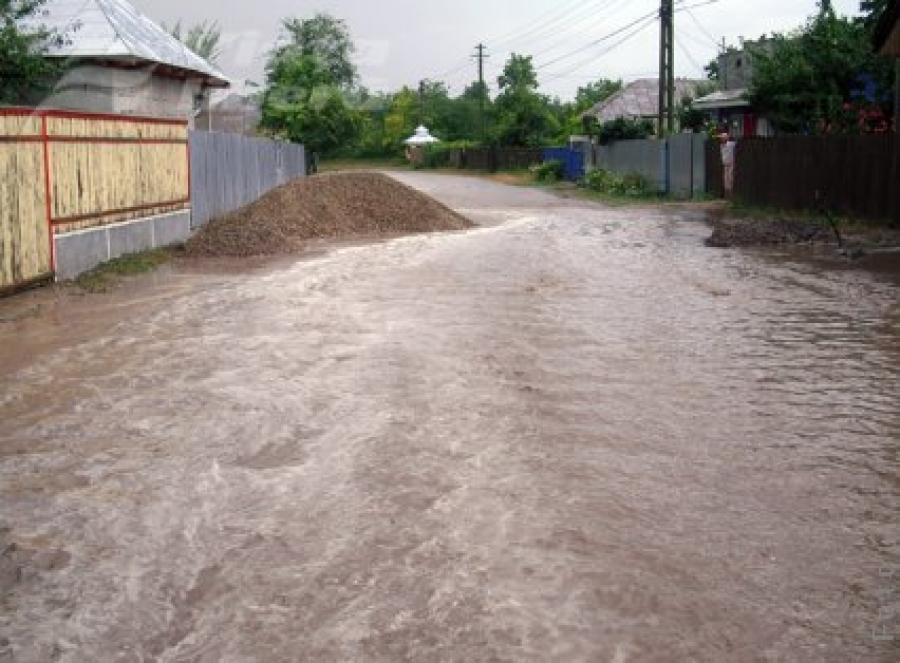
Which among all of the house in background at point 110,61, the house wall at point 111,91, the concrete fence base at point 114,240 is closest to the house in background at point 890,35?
the concrete fence base at point 114,240

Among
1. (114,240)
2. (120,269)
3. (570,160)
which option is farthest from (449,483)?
(570,160)

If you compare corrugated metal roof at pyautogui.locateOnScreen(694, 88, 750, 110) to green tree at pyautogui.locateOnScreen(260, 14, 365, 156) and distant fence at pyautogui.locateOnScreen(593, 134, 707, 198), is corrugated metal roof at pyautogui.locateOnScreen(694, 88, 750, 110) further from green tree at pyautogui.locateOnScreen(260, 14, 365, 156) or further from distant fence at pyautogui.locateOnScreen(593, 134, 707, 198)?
green tree at pyautogui.locateOnScreen(260, 14, 365, 156)

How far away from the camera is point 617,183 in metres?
41.2

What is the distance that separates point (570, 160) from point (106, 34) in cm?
3377

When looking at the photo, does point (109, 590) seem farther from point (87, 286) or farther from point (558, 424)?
point (87, 286)

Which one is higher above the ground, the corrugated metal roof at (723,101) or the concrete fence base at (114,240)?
the corrugated metal roof at (723,101)

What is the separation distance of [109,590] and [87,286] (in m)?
9.95

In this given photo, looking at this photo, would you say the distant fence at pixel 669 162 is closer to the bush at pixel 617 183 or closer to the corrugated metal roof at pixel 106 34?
the bush at pixel 617 183

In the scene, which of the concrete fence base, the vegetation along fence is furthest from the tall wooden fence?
the vegetation along fence

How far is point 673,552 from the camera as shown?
5121 millimetres

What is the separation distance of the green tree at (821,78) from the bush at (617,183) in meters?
7.60

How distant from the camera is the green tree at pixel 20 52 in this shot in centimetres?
1889

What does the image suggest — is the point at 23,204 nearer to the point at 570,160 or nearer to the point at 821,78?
the point at 821,78

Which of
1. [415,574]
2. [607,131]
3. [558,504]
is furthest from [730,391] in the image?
[607,131]
